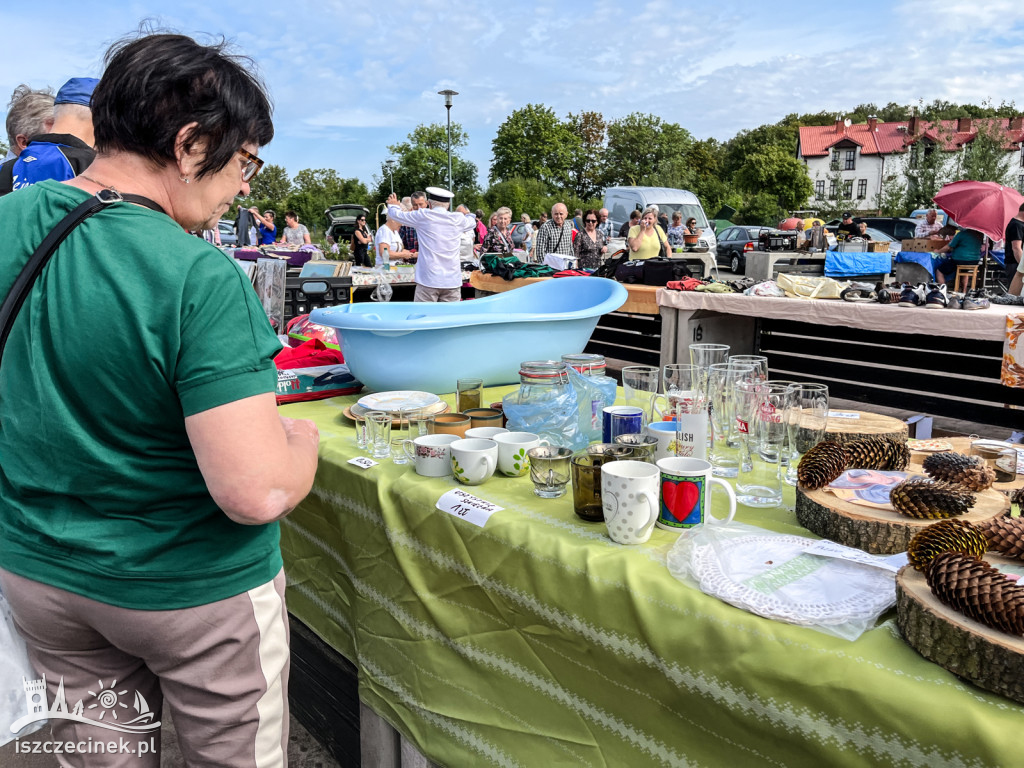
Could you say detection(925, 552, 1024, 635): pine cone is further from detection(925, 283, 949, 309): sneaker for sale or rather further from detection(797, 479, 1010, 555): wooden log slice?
detection(925, 283, 949, 309): sneaker for sale

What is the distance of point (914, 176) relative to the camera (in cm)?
3191

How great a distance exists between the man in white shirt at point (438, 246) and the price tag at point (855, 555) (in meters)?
5.93

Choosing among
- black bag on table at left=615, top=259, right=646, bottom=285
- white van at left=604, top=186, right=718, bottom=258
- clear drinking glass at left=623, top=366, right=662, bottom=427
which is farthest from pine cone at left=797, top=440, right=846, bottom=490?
white van at left=604, top=186, right=718, bottom=258

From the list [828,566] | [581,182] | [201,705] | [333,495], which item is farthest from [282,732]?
[581,182]

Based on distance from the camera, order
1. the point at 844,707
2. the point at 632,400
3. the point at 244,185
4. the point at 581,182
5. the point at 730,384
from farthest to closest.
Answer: the point at 581,182 < the point at 632,400 < the point at 730,384 < the point at 244,185 < the point at 844,707

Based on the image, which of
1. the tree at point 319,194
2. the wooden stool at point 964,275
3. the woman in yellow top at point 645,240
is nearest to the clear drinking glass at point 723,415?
the woman in yellow top at point 645,240

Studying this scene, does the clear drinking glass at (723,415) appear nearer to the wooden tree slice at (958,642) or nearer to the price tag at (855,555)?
the price tag at (855,555)

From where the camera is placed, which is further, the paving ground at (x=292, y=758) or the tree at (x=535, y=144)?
the tree at (x=535, y=144)

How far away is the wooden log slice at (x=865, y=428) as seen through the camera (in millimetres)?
1510

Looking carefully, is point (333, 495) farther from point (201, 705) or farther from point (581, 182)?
point (581, 182)

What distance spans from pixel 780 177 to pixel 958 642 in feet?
148

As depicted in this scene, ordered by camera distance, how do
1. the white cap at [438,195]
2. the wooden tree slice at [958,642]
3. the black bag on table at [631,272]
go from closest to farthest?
1. the wooden tree slice at [958,642]
2. the black bag on table at [631,272]
3. the white cap at [438,195]

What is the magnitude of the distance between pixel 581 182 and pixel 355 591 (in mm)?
44781

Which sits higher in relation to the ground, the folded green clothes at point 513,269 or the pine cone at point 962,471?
the folded green clothes at point 513,269
